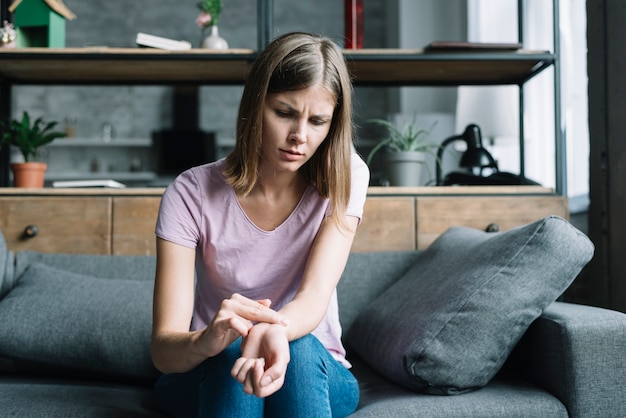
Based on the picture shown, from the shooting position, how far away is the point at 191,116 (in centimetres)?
718

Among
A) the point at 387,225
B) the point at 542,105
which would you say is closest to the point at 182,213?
the point at 387,225

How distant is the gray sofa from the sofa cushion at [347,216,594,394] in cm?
3

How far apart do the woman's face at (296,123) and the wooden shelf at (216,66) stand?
3.27 feet

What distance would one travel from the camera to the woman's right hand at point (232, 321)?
1.07 meters

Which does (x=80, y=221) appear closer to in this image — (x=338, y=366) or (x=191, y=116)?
(x=338, y=366)

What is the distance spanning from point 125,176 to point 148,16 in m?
1.78

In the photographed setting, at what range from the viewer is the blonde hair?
127cm

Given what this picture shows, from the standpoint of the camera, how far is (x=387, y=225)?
2201mm

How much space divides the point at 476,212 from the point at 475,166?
328 millimetres

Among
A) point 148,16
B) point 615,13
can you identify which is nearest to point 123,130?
point 148,16

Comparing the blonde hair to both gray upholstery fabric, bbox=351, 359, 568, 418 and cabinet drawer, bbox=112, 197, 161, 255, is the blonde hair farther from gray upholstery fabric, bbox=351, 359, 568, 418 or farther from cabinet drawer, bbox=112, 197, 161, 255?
cabinet drawer, bbox=112, 197, 161, 255

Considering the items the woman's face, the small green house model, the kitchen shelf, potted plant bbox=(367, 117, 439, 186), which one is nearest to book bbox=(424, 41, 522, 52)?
potted plant bbox=(367, 117, 439, 186)

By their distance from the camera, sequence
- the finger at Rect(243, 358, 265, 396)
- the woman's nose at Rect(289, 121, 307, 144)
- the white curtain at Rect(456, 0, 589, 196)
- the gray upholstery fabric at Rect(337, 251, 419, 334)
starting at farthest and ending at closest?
the white curtain at Rect(456, 0, 589, 196) → the gray upholstery fabric at Rect(337, 251, 419, 334) → the woman's nose at Rect(289, 121, 307, 144) → the finger at Rect(243, 358, 265, 396)

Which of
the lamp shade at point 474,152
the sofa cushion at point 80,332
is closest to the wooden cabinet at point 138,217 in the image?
the lamp shade at point 474,152
